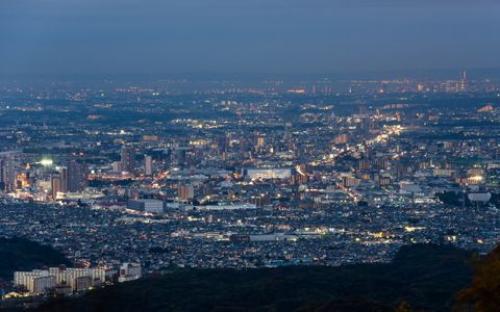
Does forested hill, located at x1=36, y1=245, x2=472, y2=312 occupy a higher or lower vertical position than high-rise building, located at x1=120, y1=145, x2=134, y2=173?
higher

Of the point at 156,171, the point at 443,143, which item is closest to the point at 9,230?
the point at 156,171

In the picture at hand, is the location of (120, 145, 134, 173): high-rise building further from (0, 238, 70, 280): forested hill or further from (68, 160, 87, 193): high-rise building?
(0, 238, 70, 280): forested hill

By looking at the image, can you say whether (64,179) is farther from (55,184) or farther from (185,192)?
(185,192)

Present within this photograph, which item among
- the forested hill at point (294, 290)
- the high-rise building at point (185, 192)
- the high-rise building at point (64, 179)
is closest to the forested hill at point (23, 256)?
the forested hill at point (294, 290)

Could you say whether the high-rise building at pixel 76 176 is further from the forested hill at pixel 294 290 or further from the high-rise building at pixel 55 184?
the forested hill at pixel 294 290

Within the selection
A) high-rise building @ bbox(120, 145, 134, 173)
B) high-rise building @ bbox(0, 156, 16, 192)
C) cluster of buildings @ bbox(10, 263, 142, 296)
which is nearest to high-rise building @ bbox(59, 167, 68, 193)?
high-rise building @ bbox(0, 156, 16, 192)

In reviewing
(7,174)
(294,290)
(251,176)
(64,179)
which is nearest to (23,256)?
(294,290)
